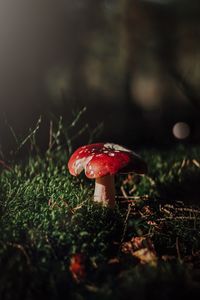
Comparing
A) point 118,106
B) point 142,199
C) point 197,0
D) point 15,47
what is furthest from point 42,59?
point 142,199

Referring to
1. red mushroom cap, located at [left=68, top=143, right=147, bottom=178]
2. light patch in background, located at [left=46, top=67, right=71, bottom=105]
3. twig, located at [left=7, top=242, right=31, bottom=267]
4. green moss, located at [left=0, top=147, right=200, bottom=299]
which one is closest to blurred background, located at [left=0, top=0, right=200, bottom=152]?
light patch in background, located at [left=46, top=67, right=71, bottom=105]

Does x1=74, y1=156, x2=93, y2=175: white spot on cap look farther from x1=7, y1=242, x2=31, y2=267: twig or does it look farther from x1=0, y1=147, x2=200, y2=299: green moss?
x1=7, y1=242, x2=31, y2=267: twig

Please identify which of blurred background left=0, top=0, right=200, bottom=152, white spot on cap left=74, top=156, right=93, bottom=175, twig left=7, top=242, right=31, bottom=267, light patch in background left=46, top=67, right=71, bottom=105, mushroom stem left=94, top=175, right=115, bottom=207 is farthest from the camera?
light patch in background left=46, top=67, right=71, bottom=105

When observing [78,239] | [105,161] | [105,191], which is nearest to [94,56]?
[105,191]

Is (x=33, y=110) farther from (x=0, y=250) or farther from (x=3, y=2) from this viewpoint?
(x=0, y=250)

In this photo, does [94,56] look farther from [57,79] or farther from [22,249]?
[22,249]

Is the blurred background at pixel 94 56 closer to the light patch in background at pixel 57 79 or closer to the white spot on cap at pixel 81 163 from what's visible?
the light patch in background at pixel 57 79

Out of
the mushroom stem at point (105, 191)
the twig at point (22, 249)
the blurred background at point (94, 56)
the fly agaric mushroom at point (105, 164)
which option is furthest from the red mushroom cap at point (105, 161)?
the blurred background at point (94, 56)
